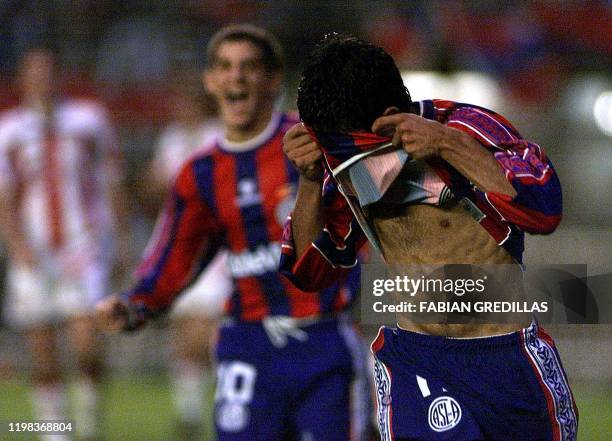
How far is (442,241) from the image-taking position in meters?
3.48

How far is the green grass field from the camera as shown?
8.59 metres

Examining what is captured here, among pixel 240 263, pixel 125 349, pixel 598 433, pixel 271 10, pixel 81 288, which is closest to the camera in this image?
pixel 240 263

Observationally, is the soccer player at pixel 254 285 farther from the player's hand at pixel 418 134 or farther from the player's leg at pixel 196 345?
the player's leg at pixel 196 345

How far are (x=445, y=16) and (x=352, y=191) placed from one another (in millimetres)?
13211

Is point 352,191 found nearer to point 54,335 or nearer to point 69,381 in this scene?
point 54,335

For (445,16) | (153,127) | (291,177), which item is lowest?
(291,177)

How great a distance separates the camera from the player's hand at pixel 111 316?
15.9 ft

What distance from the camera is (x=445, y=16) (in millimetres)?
16328

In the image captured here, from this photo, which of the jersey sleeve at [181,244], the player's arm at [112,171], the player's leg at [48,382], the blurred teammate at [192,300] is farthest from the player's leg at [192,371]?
the jersey sleeve at [181,244]

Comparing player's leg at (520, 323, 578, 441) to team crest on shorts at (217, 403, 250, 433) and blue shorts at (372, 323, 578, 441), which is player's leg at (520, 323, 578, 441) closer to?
blue shorts at (372, 323, 578, 441)

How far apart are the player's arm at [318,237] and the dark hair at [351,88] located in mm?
405

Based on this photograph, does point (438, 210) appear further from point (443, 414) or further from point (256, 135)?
point (256, 135)

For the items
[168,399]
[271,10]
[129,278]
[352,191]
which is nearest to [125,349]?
[129,278]

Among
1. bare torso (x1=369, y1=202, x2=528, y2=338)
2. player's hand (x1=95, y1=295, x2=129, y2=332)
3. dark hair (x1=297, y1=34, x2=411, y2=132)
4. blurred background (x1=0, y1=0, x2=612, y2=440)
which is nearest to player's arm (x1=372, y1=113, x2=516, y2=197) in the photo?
dark hair (x1=297, y1=34, x2=411, y2=132)
